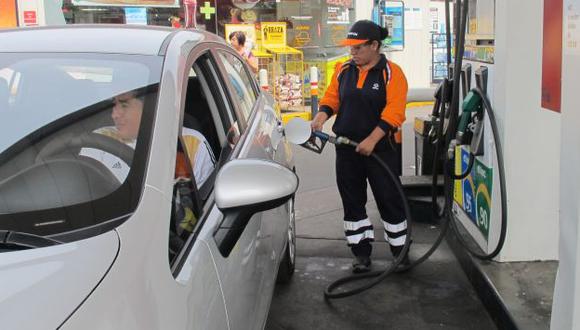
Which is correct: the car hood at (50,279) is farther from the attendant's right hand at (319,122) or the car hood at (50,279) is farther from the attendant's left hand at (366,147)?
the attendant's right hand at (319,122)

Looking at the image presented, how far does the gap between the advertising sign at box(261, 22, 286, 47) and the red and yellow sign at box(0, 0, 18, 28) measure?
490 centimetres

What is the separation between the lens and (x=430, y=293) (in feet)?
13.3

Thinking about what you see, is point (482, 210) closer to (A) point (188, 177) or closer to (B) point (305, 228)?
(B) point (305, 228)

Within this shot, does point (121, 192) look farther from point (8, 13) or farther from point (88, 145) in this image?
point (8, 13)

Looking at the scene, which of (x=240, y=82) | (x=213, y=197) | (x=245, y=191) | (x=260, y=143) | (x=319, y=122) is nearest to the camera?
(x=245, y=191)

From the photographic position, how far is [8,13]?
1202 centimetres

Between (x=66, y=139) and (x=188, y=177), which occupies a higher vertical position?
(x=66, y=139)

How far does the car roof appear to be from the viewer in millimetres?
2326

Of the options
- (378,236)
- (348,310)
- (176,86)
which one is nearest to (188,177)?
(176,86)

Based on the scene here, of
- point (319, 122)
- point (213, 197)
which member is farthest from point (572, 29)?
point (319, 122)

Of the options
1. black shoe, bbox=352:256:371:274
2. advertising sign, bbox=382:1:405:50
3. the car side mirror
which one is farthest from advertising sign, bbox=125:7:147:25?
the car side mirror

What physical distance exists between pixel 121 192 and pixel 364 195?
2.78 metres

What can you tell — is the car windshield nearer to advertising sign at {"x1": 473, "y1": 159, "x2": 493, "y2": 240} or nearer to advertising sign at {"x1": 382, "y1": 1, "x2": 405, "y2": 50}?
advertising sign at {"x1": 473, "y1": 159, "x2": 493, "y2": 240}

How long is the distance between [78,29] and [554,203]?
2840mm
